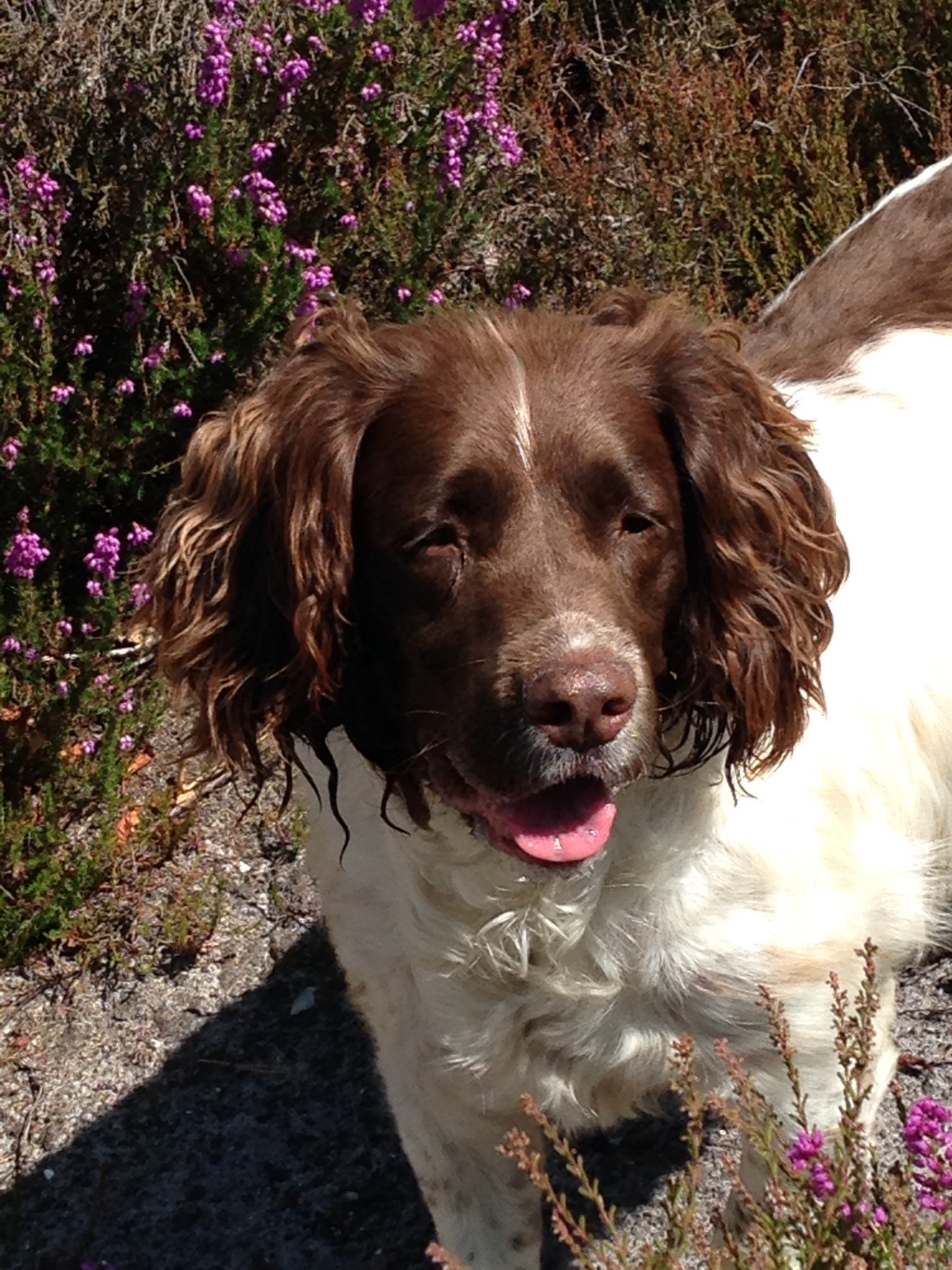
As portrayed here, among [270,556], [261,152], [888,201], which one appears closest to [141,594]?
[270,556]

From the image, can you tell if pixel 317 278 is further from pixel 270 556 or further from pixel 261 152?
pixel 270 556

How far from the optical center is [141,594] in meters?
3.07

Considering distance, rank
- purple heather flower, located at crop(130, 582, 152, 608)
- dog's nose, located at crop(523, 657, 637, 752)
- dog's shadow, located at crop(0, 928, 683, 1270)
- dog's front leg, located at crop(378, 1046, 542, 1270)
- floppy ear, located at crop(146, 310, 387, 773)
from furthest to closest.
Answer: dog's shadow, located at crop(0, 928, 683, 1270)
dog's front leg, located at crop(378, 1046, 542, 1270)
purple heather flower, located at crop(130, 582, 152, 608)
floppy ear, located at crop(146, 310, 387, 773)
dog's nose, located at crop(523, 657, 637, 752)

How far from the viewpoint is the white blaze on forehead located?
211 centimetres

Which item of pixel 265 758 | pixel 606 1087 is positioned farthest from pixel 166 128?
pixel 606 1087

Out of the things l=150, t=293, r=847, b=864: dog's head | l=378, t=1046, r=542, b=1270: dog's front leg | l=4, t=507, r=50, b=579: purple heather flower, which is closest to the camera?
l=150, t=293, r=847, b=864: dog's head

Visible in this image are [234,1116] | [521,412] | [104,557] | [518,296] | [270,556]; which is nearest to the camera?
[521,412]

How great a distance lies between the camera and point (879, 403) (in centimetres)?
282

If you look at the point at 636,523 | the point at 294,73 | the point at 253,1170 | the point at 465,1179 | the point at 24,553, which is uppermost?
the point at 294,73

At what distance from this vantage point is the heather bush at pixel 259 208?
3807mm

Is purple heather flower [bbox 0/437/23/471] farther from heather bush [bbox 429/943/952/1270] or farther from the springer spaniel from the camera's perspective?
heather bush [bbox 429/943/952/1270]

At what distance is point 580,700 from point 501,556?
0.28 meters

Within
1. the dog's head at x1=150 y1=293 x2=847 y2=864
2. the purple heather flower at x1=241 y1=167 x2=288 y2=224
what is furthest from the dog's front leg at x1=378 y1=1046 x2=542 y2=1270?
the purple heather flower at x1=241 y1=167 x2=288 y2=224

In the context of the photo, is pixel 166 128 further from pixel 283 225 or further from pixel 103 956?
pixel 103 956
